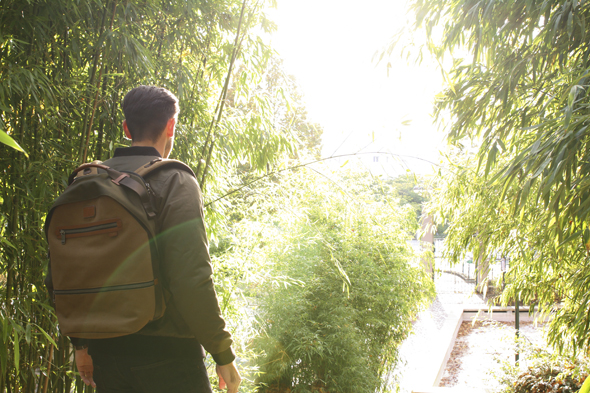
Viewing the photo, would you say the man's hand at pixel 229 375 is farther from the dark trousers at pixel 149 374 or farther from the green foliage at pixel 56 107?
the green foliage at pixel 56 107

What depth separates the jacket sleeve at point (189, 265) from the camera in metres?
0.81

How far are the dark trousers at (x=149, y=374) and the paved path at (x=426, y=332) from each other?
3.48m

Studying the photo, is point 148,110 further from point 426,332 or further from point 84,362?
point 426,332

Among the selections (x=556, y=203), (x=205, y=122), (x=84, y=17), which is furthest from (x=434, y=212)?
(x=84, y=17)

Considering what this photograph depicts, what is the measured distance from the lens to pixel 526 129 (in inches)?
65.9

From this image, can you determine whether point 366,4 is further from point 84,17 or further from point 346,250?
point 346,250

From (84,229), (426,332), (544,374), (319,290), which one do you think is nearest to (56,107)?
(84,229)

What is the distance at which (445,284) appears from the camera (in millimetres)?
10891

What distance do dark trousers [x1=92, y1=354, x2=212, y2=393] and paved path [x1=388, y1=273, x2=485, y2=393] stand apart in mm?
3482

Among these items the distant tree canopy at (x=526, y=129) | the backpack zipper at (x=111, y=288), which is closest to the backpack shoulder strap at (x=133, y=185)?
the backpack zipper at (x=111, y=288)

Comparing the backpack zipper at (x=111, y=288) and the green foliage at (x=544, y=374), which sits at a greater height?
the backpack zipper at (x=111, y=288)

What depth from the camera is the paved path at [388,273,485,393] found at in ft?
14.9

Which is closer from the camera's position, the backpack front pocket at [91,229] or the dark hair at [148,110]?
the backpack front pocket at [91,229]

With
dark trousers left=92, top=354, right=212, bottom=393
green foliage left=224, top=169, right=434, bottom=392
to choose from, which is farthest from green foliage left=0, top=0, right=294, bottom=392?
green foliage left=224, top=169, right=434, bottom=392
